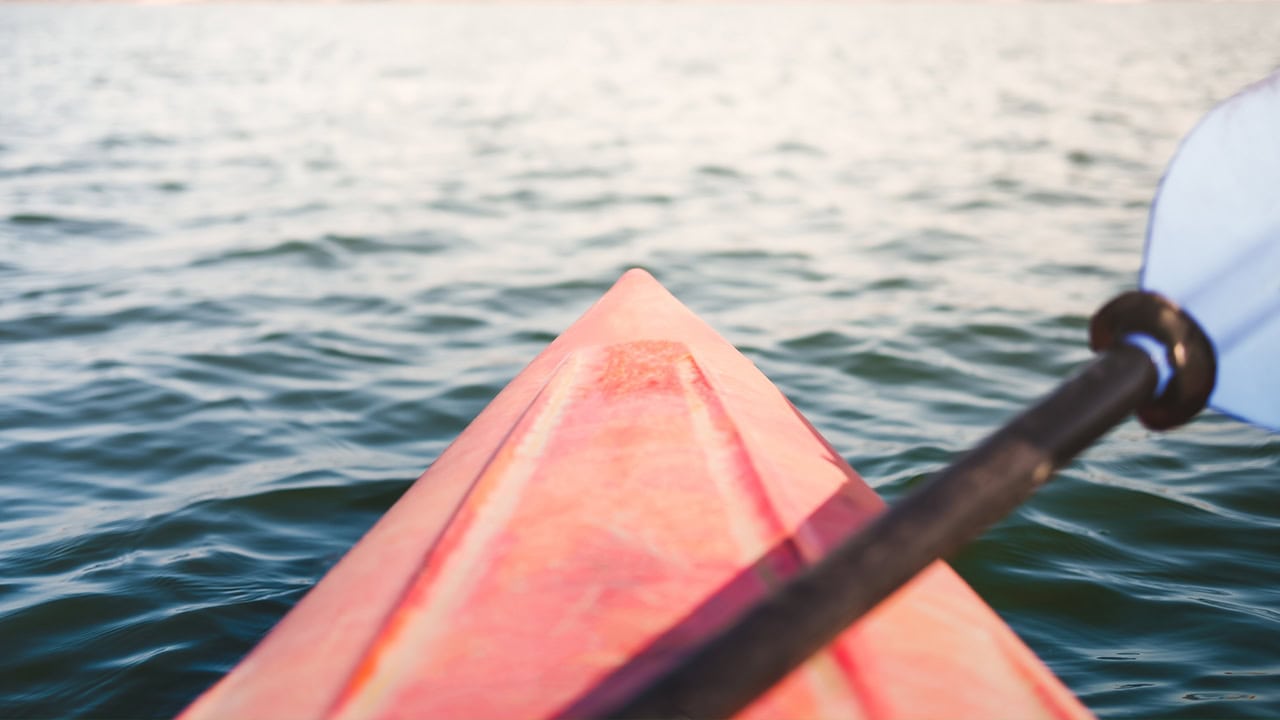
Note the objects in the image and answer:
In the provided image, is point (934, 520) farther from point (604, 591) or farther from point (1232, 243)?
point (1232, 243)

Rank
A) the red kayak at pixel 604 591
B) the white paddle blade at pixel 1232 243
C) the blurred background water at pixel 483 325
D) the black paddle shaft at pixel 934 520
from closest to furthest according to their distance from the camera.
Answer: the black paddle shaft at pixel 934 520 < the red kayak at pixel 604 591 < the white paddle blade at pixel 1232 243 < the blurred background water at pixel 483 325

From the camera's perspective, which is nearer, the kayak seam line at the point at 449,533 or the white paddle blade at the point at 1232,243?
the kayak seam line at the point at 449,533

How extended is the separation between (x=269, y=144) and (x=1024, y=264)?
731cm

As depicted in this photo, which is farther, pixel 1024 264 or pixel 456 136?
pixel 456 136

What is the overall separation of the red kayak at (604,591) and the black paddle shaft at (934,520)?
5cm

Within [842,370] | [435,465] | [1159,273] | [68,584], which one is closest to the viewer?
[1159,273]

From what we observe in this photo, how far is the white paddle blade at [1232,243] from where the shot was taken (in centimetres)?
143

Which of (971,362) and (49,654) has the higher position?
(971,362)

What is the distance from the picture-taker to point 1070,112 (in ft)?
41.3

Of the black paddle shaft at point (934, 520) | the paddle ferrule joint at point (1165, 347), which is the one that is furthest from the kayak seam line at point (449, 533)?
the paddle ferrule joint at point (1165, 347)

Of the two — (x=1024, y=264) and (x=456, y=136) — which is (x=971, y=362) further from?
(x=456, y=136)

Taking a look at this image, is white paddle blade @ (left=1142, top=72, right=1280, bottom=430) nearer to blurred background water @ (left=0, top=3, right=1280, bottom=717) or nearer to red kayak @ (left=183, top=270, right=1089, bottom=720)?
red kayak @ (left=183, top=270, right=1089, bottom=720)

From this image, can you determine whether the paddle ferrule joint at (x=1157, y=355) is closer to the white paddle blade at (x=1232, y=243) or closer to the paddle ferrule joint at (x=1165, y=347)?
the paddle ferrule joint at (x=1165, y=347)

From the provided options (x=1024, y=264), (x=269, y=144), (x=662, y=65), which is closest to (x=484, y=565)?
(x=1024, y=264)
